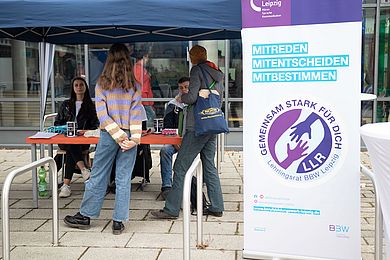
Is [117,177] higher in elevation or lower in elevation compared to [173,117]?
lower

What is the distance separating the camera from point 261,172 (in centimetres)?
377

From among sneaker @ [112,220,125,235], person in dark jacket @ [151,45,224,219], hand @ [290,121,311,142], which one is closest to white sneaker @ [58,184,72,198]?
person in dark jacket @ [151,45,224,219]

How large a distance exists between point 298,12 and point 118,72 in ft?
5.80

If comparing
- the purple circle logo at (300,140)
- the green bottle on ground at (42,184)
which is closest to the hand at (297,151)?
the purple circle logo at (300,140)

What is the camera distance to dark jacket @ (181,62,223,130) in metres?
4.83

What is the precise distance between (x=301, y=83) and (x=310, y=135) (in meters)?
0.37

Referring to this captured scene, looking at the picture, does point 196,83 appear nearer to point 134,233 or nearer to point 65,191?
point 134,233

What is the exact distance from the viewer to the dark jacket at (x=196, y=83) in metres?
4.83

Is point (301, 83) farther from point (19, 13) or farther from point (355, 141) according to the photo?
point (19, 13)

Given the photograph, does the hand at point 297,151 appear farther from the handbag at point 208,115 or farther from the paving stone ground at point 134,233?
the handbag at point 208,115

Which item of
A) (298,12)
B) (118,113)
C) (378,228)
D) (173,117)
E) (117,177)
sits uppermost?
(298,12)

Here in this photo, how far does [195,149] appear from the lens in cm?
495

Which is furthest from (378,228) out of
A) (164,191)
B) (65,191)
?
(65,191)

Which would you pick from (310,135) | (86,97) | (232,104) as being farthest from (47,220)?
(232,104)
